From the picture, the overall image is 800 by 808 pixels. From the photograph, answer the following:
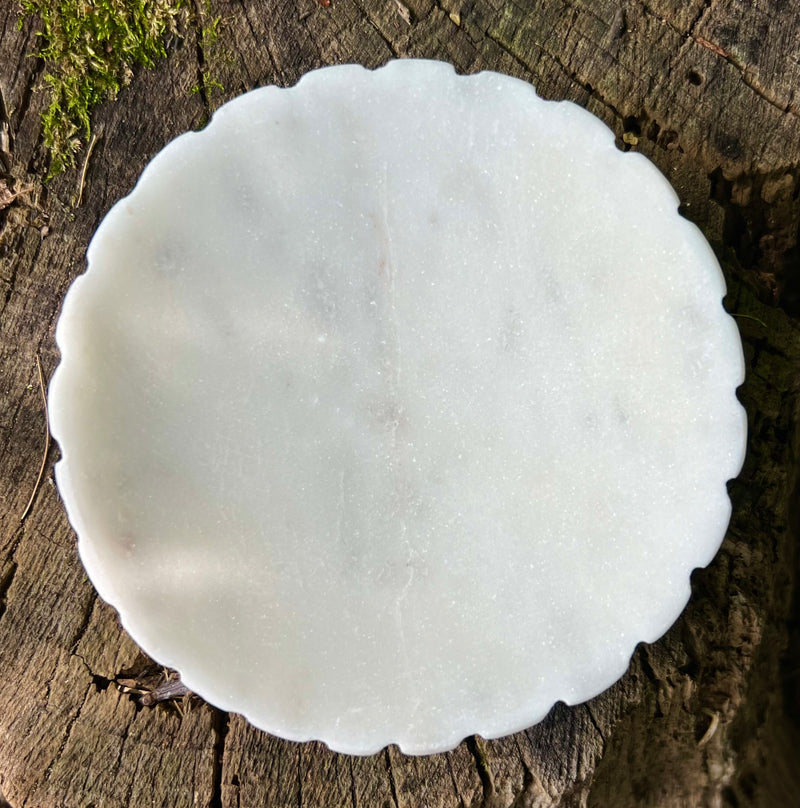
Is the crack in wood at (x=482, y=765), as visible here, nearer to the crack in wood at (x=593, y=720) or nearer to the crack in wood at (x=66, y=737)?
the crack in wood at (x=593, y=720)

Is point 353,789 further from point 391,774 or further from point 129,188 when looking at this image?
point 129,188

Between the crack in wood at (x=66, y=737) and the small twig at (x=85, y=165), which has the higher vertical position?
the small twig at (x=85, y=165)

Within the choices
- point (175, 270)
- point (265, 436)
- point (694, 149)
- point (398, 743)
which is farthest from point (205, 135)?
point (398, 743)

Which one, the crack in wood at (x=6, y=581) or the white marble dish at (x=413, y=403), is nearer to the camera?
the white marble dish at (x=413, y=403)

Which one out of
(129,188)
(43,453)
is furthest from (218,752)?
(129,188)

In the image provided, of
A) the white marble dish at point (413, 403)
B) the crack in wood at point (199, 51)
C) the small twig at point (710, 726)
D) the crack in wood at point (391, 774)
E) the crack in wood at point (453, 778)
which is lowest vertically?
the crack in wood at point (391, 774)

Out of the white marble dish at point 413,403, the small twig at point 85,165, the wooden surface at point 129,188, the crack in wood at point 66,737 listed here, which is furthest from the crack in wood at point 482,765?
the small twig at point 85,165

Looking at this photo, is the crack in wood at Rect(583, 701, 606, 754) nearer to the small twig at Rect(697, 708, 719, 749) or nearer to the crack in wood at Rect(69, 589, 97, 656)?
the small twig at Rect(697, 708, 719, 749)
